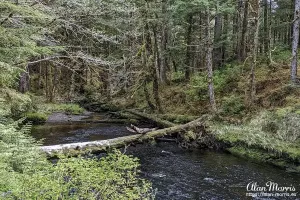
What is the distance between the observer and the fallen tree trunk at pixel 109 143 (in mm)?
10625

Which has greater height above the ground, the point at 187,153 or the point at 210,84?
the point at 210,84

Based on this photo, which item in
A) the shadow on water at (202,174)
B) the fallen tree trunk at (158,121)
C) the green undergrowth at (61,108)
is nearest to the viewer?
the shadow on water at (202,174)

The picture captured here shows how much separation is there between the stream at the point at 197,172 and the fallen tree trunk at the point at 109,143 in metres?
0.55

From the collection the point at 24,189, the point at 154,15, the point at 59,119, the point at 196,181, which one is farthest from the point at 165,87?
the point at 24,189

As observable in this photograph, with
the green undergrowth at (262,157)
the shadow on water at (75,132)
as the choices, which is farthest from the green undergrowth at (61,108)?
the green undergrowth at (262,157)

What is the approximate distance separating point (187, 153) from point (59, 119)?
11.1 meters

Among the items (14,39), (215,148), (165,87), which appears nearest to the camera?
(14,39)

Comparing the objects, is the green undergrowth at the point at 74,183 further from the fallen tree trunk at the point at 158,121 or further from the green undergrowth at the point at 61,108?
the green undergrowth at the point at 61,108

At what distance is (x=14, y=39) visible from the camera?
31.7 ft

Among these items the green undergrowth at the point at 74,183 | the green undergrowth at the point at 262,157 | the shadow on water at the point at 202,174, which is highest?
the green undergrowth at the point at 74,183

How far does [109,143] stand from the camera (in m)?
12.2

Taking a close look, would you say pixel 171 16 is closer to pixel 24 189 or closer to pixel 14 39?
pixel 14 39

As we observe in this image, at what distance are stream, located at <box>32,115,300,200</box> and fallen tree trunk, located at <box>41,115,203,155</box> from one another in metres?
0.55

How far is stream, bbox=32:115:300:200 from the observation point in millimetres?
8961
